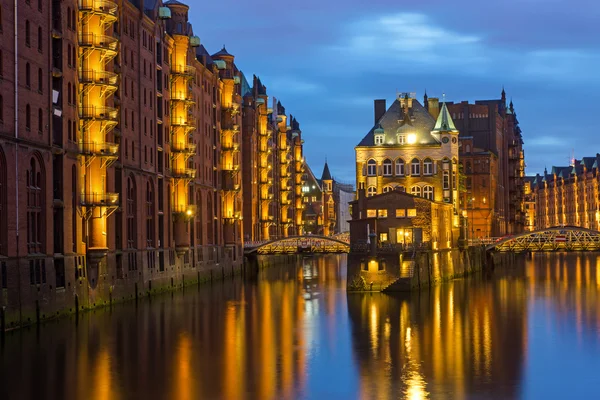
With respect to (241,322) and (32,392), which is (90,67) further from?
(32,392)

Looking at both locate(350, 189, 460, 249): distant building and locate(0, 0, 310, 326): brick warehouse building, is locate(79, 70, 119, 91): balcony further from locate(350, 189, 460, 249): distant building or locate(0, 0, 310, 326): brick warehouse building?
locate(350, 189, 460, 249): distant building

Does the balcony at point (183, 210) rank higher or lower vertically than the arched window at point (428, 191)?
lower

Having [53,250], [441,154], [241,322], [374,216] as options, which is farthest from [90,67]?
[441,154]

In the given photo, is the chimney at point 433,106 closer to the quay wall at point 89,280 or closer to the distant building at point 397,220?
the quay wall at point 89,280

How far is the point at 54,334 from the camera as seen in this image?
5412 cm

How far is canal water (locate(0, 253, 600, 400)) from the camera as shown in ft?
133

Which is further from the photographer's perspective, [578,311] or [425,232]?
[425,232]

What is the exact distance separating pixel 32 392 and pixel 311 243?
2853 inches

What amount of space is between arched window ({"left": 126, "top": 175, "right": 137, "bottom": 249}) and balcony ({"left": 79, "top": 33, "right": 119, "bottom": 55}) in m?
12.7

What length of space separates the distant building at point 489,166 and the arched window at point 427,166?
3046 cm

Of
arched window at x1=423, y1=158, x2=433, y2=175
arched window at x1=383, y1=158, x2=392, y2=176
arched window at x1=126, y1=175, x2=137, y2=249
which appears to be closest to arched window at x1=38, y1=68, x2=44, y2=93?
arched window at x1=126, y1=175, x2=137, y2=249

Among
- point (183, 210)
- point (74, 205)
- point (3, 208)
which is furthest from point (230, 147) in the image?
point (3, 208)

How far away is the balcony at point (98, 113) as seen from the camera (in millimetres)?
66188

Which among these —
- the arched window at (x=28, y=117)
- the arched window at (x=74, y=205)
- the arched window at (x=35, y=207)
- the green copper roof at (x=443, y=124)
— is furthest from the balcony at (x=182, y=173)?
the green copper roof at (x=443, y=124)
